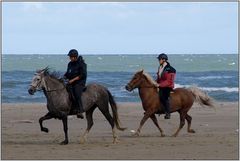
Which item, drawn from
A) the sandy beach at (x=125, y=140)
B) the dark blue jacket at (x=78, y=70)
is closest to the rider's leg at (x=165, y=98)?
the sandy beach at (x=125, y=140)

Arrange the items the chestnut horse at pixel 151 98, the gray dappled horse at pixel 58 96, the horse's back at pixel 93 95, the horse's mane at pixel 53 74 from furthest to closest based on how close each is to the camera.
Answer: the chestnut horse at pixel 151 98
the horse's back at pixel 93 95
the horse's mane at pixel 53 74
the gray dappled horse at pixel 58 96

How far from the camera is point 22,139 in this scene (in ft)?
52.2

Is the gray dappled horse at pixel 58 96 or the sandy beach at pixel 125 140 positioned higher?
the gray dappled horse at pixel 58 96

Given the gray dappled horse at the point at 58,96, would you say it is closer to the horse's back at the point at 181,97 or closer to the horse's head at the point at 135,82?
the horse's head at the point at 135,82

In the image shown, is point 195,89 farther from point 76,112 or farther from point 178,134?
point 76,112

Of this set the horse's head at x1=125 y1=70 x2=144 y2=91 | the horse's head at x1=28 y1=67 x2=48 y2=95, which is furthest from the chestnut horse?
the horse's head at x1=28 y1=67 x2=48 y2=95

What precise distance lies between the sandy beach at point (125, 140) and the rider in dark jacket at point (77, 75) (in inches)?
42.9

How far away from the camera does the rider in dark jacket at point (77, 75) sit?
14.8 meters

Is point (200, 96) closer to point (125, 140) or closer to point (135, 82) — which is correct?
point (135, 82)

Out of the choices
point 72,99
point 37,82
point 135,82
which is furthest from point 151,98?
point 37,82

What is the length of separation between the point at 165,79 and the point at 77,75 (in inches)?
108

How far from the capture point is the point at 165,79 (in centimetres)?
1667

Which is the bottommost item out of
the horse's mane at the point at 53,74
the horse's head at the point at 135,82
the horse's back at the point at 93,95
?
the horse's back at the point at 93,95

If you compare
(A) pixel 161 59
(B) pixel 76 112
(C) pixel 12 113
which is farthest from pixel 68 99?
(C) pixel 12 113
